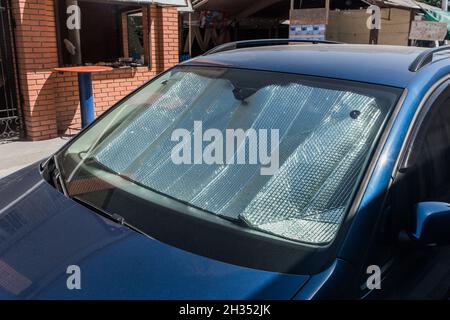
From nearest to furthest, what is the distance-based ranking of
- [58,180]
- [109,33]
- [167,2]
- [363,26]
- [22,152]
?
[58,180]
[22,152]
[167,2]
[109,33]
[363,26]

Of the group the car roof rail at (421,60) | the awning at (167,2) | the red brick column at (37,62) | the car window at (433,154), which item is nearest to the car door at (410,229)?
the car window at (433,154)

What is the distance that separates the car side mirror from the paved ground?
→ 15.3 ft

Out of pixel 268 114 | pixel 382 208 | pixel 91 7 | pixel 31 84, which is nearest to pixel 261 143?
pixel 268 114

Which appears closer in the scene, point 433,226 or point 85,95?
point 433,226

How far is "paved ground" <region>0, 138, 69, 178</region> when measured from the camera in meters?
5.24

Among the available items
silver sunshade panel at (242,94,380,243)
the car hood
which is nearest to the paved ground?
the car hood

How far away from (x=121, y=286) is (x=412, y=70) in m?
1.40

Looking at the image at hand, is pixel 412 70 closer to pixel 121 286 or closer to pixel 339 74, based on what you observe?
pixel 339 74

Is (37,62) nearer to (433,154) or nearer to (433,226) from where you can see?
(433,154)

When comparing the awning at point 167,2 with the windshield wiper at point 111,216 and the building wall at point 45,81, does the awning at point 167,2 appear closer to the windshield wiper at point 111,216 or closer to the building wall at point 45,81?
the building wall at point 45,81

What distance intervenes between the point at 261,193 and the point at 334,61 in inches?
28.6

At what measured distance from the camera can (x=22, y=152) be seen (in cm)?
562

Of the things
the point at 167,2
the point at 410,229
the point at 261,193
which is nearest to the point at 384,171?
the point at 410,229

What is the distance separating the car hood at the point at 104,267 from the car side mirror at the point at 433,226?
456 millimetres
